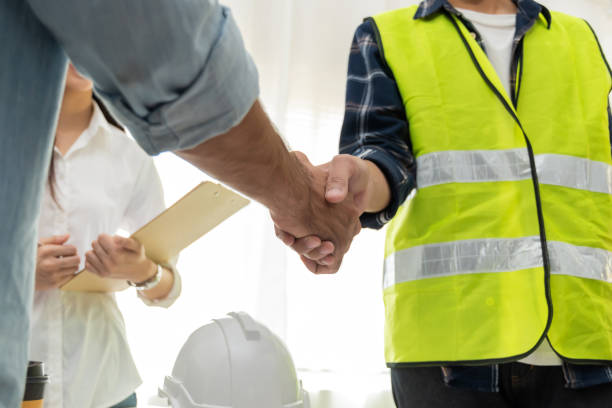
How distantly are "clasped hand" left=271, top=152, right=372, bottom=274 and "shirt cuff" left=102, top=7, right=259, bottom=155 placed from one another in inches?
19.6

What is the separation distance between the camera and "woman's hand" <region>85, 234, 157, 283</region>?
143 centimetres

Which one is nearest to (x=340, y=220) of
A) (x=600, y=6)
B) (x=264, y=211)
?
(x=264, y=211)

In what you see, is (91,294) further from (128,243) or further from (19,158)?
(19,158)

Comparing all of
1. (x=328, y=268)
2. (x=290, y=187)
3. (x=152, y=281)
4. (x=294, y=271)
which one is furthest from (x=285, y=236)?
(x=294, y=271)

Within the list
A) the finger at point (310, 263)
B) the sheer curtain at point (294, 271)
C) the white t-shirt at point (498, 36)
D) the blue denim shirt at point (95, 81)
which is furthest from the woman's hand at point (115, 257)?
the blue denim shirt at point (95, 81)

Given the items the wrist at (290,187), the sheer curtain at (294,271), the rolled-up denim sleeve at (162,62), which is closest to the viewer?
the rolled-up denim sleeve at (162,62)

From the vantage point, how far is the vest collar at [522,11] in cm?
127

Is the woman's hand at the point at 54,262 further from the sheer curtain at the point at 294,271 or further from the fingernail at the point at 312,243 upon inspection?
the sheer curtain at the point at 294,271

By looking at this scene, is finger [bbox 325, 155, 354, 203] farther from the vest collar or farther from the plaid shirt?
the vest collar

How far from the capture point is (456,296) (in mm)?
1068

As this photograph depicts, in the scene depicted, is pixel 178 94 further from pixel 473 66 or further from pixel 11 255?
pixel 473 66

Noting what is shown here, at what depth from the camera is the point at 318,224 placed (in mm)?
1022

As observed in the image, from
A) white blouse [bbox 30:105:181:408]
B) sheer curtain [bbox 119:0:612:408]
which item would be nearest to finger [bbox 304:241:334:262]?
white blouse [bbox 30:105:181:408]

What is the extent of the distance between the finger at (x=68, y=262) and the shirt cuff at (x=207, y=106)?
108 centimetres
